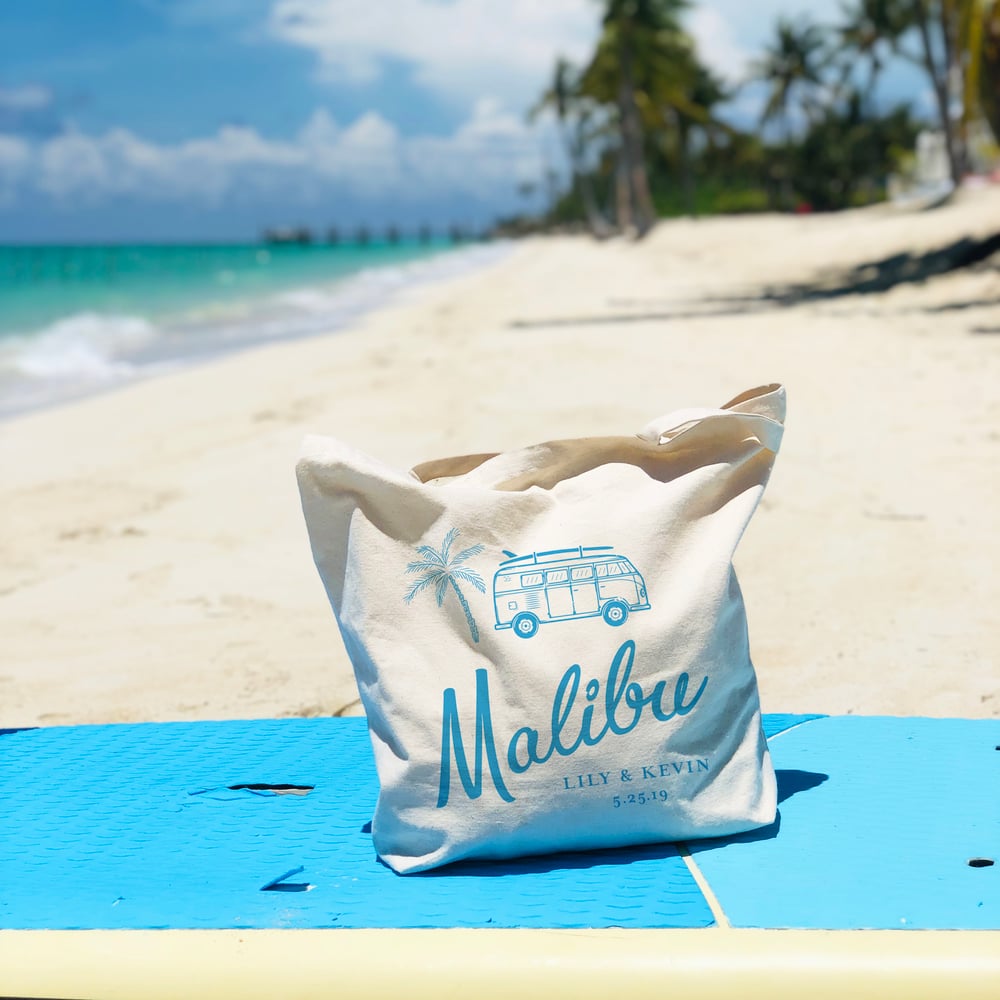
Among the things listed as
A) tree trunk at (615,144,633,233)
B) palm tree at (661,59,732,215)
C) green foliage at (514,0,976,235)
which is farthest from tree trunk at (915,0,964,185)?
tree trunk at (615,144,633,233)

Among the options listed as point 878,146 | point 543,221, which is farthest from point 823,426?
point 543,221

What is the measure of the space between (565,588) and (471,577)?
4.8 inches

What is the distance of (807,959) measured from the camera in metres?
1.23

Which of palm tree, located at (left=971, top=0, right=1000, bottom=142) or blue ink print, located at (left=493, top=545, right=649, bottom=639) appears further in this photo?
palm tree, located at (left=971, top=0, right=1000, bottom=142)

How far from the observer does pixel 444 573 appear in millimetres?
1425

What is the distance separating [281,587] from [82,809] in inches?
63.3

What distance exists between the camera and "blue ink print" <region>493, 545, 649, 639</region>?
1.41m

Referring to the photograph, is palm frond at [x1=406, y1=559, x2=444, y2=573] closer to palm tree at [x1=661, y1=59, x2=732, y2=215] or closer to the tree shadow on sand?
the tree shadow on sand

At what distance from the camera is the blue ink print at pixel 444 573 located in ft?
4.66

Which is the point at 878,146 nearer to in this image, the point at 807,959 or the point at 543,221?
the point at 807,959

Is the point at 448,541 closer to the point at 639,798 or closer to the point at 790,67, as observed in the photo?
the point at 639,798

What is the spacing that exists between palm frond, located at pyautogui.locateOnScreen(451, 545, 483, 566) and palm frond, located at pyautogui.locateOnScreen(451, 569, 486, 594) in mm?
11

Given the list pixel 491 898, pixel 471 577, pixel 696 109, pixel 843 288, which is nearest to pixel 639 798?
pixel 491 898

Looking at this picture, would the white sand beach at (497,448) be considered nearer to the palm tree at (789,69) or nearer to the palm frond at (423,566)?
the palm frond at (423,566)
